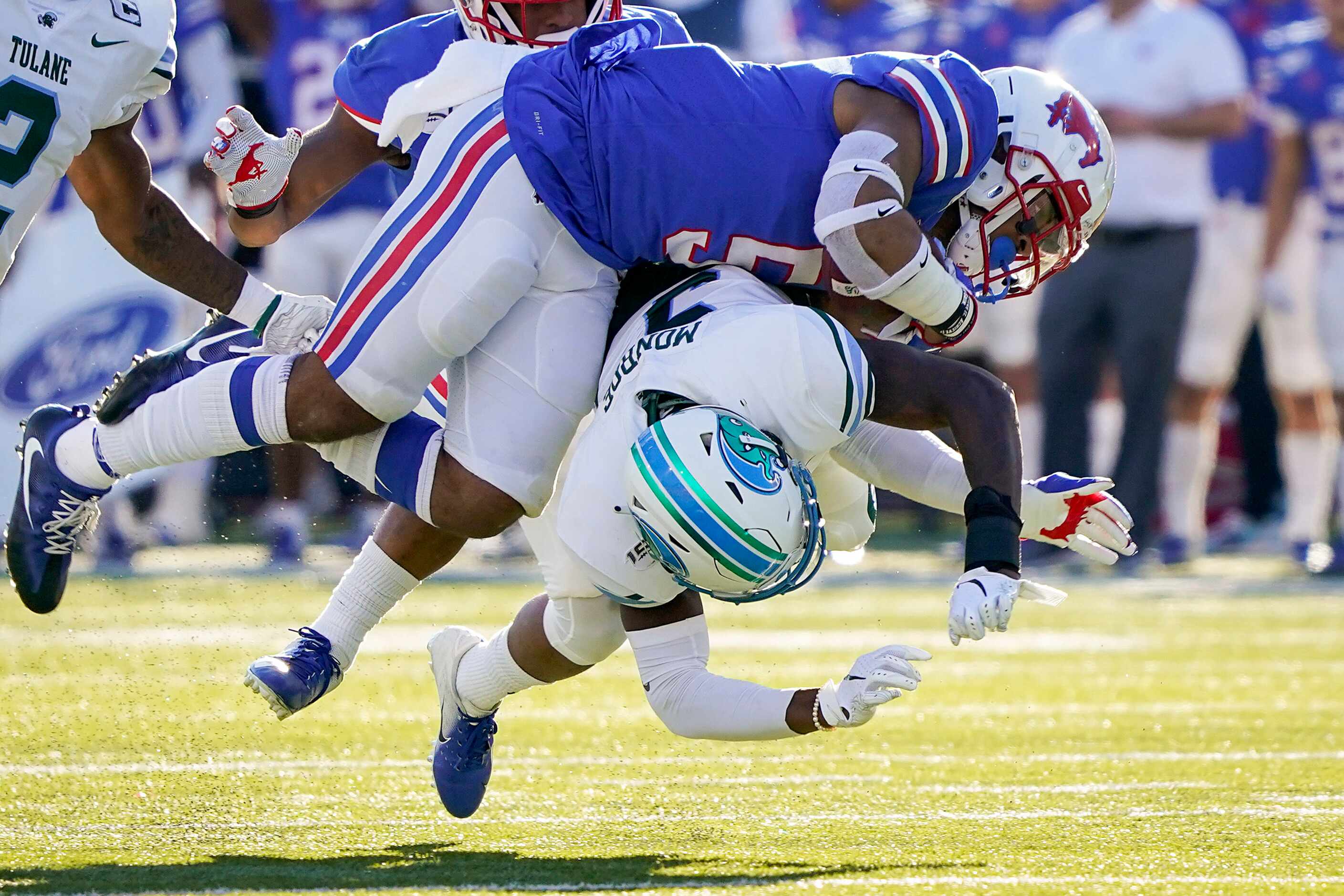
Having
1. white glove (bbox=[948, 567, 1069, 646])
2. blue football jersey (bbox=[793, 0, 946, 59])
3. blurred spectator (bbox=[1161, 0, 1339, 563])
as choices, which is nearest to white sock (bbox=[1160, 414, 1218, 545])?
blurred spectator (bbox=[1161, 0, 1339, 563])

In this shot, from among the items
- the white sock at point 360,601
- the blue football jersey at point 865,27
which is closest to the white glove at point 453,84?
the white sock at point 360,601

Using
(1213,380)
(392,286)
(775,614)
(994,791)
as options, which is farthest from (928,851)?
(1213,380)

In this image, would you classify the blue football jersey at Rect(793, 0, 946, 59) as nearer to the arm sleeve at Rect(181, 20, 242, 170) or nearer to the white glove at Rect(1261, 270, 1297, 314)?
the white glove at Rect(1261, 270, 1297, 314)

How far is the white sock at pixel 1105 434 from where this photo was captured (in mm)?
8227

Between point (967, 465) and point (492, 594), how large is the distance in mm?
3700

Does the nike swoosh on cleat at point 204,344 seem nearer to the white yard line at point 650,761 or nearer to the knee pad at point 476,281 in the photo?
the knee pad at point 476,281

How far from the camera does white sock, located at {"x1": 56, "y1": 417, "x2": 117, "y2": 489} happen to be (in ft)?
11.7

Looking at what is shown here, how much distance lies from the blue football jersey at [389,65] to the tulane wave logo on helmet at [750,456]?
112cm

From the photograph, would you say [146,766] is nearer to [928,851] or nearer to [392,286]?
[392,286]

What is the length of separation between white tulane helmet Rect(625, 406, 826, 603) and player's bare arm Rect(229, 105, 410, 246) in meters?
1.23

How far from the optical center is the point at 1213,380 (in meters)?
7.93

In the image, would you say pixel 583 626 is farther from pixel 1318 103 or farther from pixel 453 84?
pixel 1318 103

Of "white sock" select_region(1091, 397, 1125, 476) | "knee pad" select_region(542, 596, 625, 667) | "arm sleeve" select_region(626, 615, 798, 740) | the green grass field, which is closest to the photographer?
the green grass field

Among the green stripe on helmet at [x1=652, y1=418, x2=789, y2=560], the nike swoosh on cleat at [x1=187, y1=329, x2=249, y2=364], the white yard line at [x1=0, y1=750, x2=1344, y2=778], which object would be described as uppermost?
the green stripe on helmet at [x1=652, y1=418, x2=789, y2=560]
